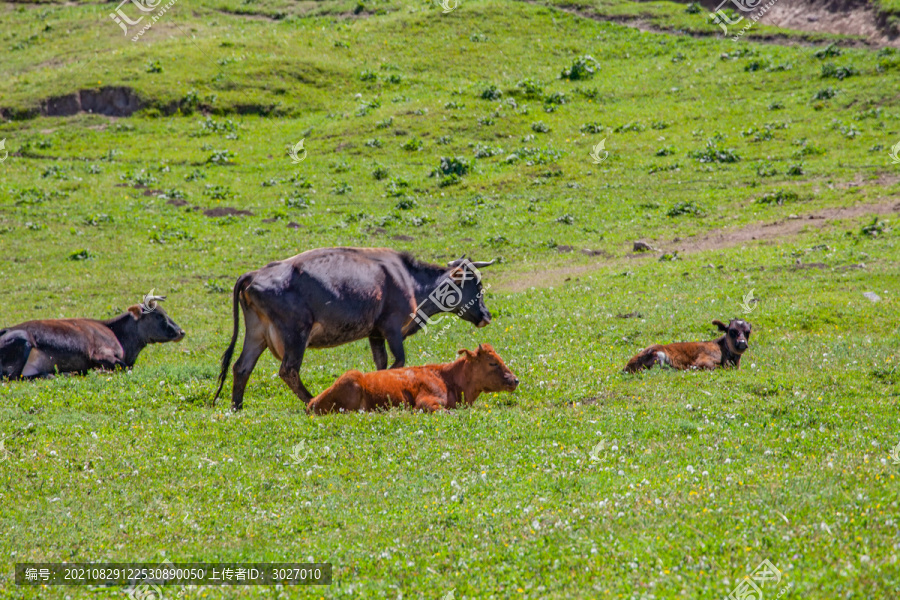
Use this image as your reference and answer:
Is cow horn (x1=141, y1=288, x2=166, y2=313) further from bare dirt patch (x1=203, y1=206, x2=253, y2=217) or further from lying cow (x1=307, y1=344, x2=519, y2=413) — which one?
bare dirt patch (x1=203, y1=206, x2=253, y2=217)

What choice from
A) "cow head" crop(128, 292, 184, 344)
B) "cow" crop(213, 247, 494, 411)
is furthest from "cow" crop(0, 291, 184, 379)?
"cow" crop(213, 247, 494, 411)

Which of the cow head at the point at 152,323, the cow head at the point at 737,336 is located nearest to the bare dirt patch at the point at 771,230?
the cow head at the point at 737,336

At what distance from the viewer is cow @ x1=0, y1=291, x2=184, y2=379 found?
18172mm

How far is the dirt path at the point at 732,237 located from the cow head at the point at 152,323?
10148 millimetres

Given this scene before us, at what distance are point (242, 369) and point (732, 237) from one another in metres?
20.1

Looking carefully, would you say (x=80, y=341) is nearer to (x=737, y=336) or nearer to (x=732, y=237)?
(x=737, y=336)

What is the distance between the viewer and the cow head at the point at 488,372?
1462 centimetres

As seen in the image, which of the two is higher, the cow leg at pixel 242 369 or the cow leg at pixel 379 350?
the cow leg at pixel 242 369

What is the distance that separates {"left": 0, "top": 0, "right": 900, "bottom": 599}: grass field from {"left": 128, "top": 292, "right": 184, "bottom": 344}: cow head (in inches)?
26.6

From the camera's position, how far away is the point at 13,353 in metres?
18.1

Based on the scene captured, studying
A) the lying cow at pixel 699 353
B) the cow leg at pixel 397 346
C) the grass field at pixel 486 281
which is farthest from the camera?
the cow leg at pixel 397 346

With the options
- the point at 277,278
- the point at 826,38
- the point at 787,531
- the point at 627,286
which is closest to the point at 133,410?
the point at 277,278

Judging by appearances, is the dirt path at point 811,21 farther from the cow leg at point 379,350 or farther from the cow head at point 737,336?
the cow leg at point 379,350

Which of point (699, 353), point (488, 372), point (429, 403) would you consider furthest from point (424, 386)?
point (699, 353)
